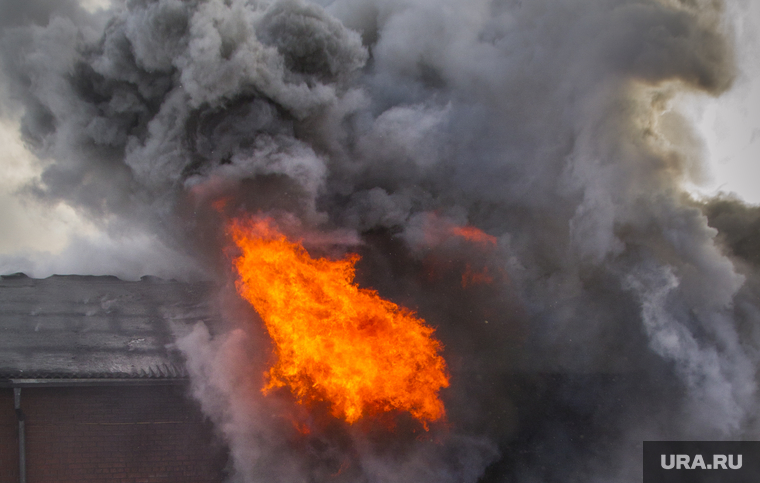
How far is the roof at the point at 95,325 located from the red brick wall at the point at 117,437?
0.36 meters

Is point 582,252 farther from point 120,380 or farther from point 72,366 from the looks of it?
point 72,366

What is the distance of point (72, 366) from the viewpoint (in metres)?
8.41

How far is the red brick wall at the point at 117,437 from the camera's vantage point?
27.1ft

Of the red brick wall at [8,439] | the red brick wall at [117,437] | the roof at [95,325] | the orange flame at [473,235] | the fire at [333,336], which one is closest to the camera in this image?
the red brick wall at [8,439]

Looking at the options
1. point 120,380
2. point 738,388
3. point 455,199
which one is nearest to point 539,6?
point 455,199

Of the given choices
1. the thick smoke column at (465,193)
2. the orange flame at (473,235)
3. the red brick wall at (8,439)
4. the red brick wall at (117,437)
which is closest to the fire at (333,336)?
the thick smoke column at (465,193)

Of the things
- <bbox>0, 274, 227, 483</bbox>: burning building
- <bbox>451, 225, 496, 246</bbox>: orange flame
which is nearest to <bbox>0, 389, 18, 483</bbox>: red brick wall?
<bbox>0, 274, 227, 483</bbox>: burning building

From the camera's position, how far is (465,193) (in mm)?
10188

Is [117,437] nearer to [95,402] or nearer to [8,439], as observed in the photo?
[95,402]

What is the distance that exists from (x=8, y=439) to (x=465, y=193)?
8.91m

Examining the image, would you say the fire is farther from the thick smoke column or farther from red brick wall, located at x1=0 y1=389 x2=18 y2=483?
red brick wall, located at x1=0 y1=389 x2=18 y2=483

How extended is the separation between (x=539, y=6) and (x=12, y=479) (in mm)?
12401

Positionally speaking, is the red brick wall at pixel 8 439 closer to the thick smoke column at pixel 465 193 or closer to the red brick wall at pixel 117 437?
the red brick wall at pixel 117 437

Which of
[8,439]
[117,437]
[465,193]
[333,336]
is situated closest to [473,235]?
[465,193]
